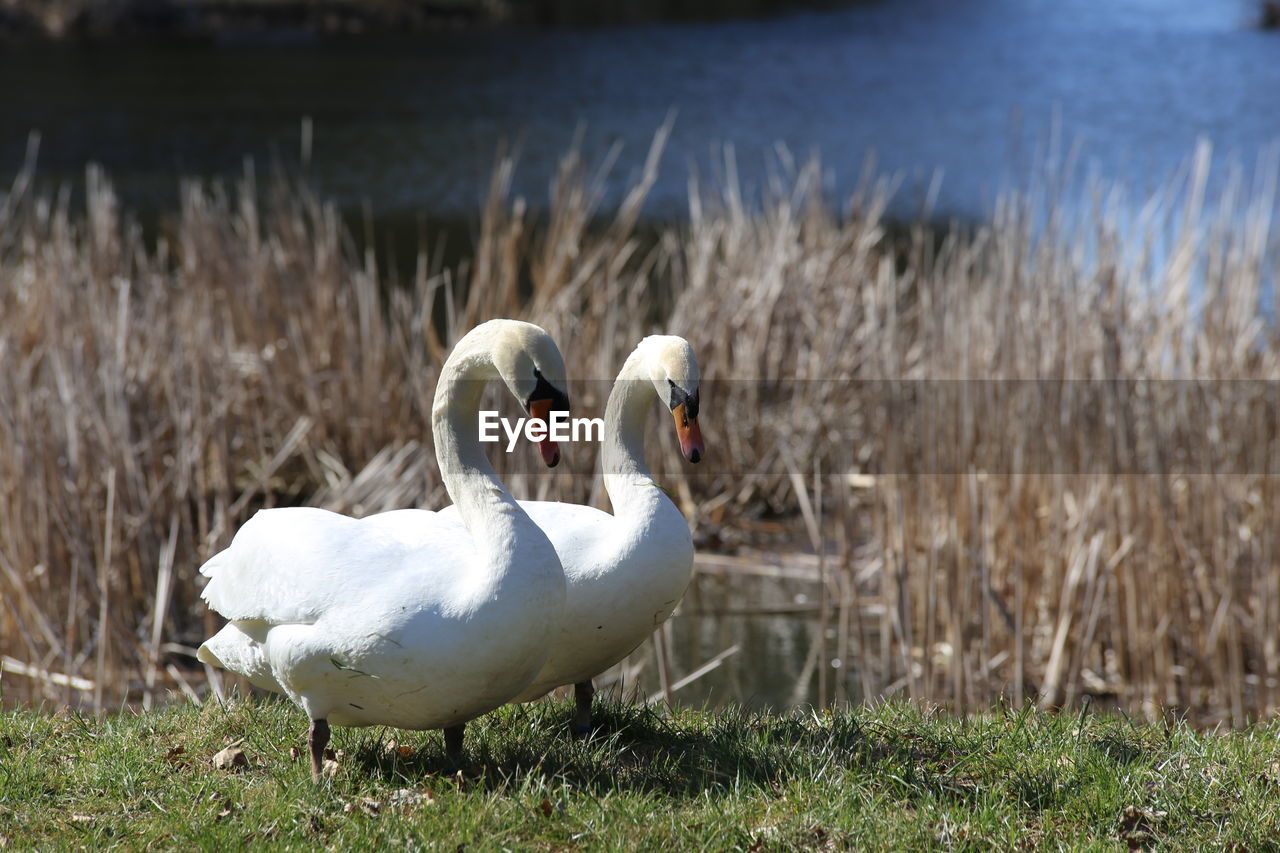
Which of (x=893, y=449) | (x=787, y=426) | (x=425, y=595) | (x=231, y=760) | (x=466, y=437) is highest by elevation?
(x=466, y=437)

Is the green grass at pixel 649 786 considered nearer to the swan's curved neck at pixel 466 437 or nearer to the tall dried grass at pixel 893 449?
the swan's curved neck at pixel 466 437

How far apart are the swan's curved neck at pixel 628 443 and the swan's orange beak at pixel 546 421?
1.52 feet

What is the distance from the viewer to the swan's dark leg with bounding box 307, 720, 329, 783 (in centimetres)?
329

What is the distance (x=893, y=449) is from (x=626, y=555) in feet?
8.85

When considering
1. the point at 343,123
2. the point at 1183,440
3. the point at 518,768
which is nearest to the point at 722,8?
the point at 343,123

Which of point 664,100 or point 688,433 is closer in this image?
point 688,433

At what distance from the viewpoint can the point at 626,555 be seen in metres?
3.50

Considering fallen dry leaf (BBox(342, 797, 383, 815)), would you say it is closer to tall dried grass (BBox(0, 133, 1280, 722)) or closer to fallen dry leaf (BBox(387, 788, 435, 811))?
fallen dry leaf (BBox(387, 788, 435, 811))

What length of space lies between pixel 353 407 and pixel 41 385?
68.9 inches

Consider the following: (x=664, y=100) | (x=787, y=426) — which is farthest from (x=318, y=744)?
(x=664, y=100)

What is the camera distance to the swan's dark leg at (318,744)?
329 centimetres

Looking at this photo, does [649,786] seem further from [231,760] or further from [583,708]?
[231,760]

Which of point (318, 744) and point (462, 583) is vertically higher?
point (462, 583)

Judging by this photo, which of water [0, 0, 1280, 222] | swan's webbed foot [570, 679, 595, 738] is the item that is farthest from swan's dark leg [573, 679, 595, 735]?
water [0, 0, 1280, 222]
